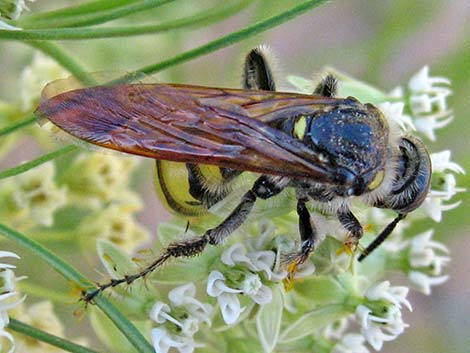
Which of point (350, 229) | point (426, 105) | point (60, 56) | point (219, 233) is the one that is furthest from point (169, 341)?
point (426, 105)

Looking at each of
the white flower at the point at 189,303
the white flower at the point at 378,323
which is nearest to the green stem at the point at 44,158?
the white flower at the point at 189,303

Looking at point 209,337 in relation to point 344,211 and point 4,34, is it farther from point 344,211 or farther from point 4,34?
point 4,34

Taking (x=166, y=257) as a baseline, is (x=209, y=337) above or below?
below

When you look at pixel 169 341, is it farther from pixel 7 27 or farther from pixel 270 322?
pixel 7 27

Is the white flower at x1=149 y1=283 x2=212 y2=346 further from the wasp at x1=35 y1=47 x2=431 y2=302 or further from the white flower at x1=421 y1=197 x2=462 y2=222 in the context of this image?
the white flower at x1=421 y1=197 x2=462 y2=222

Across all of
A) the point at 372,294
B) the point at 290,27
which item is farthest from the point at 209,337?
the point at 290,27

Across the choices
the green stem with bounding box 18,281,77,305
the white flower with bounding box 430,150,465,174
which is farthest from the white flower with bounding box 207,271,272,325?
the white flower with bounding box 430,150,465,174
